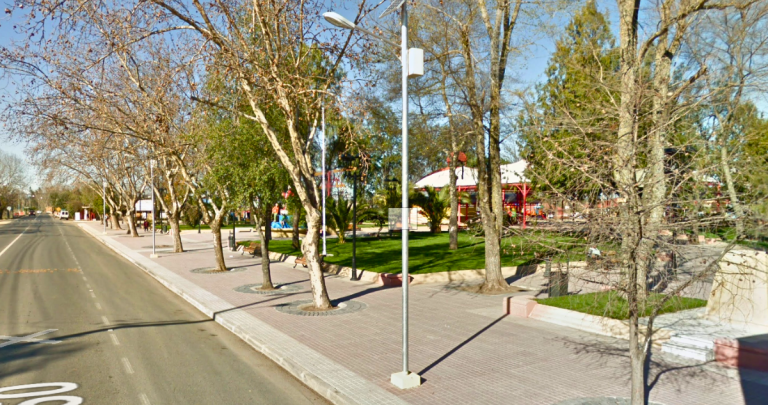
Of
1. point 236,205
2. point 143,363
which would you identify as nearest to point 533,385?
point 143,363

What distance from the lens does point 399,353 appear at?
28.8 ft

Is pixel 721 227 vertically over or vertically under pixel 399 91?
under

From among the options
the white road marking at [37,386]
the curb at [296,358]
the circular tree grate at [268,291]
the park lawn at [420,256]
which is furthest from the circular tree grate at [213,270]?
the white road marking at [37,386]

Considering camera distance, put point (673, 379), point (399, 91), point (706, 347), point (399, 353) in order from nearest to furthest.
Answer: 1. point (673, 379)
2. point (706, 347)
3. point (399, 353)
4. point (399, 91)

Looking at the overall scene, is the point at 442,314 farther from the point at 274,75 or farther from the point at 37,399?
the point at 37,399

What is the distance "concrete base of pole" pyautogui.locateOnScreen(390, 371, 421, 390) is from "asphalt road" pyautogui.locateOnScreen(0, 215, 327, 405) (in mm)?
1044

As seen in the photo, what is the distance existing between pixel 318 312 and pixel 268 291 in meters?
3.73

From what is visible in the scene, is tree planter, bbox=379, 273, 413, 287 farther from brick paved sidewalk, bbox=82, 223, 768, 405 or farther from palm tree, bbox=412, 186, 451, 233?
palm tree, bbox=412, 186, 451, 233

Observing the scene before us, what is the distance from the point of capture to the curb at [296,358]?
22.4 ft

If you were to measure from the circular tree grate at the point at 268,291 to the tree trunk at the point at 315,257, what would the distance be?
2975 millimetres

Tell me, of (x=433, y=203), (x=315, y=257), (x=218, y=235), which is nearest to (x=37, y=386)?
(x=315, y=257)

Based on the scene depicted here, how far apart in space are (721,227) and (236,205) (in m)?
12.4

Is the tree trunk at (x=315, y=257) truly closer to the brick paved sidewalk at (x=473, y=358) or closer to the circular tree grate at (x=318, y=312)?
the circular tree grate at (x=318, y=312)

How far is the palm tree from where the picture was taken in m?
36.5
